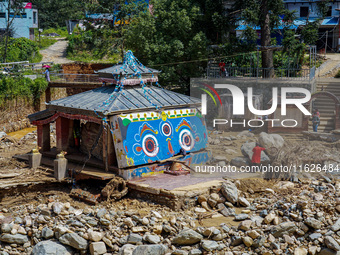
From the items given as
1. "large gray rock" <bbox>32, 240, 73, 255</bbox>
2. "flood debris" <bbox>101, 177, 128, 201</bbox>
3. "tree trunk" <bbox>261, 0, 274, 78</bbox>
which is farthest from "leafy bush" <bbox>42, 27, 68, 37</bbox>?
"large gray rock" <bbox>32, 240, 73, 255</bbox>

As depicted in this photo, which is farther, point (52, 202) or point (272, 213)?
point (52, 202)

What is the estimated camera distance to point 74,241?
1261 centimetres

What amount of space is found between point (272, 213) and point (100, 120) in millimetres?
6095

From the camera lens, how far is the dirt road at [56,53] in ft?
137

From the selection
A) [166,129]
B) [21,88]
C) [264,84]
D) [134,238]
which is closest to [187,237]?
[134,238]

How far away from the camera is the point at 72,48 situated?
4356cm

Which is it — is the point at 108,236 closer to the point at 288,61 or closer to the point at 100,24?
the point at 288,61

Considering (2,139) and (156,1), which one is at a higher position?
(156,1)

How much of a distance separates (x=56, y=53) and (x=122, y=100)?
31.0 meters

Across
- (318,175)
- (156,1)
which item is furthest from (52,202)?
(156,1)

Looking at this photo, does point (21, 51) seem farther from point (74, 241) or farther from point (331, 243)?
point (331, 243)

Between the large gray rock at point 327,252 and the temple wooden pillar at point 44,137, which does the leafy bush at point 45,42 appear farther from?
the large gray rock at point 327,252

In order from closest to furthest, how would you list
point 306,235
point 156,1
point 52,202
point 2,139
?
point 306,235 < point 52,202 < point 2,139 < point 156,1

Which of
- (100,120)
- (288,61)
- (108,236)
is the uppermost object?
(288,61)
